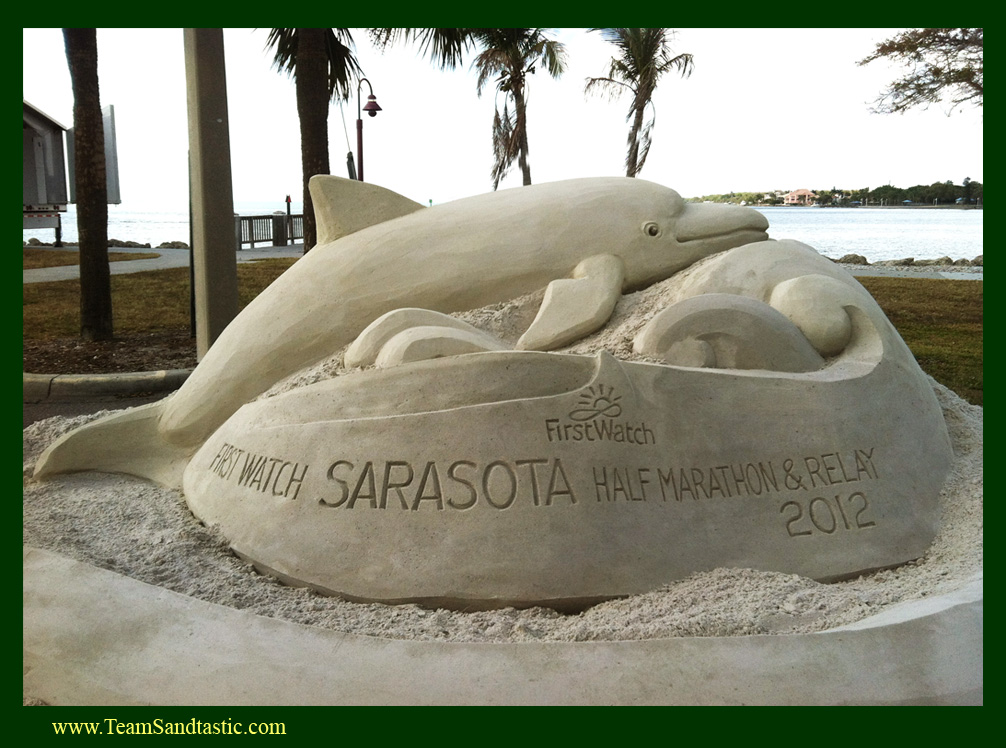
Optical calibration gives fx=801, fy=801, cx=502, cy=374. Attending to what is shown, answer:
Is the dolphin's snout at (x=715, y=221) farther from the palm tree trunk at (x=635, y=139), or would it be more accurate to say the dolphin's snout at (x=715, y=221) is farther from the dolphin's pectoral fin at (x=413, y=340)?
the palm tree trunk at (x=635, y=139)

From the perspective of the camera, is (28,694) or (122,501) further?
(122,501)

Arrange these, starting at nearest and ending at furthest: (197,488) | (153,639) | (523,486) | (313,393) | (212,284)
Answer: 1. (153,639)
2. (523,486)
3. (313,393)
4. (197,488)
5. (212,284)

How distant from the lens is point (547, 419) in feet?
10.6

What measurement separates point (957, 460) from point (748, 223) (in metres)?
1.61

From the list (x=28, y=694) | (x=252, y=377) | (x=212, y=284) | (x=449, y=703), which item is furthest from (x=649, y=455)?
(x=212, y=284)

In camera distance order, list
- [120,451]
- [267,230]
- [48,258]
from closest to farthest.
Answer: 1. [120,451]
2. [48,258]
3. [267,230]

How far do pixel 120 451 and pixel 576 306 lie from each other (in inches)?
100.0

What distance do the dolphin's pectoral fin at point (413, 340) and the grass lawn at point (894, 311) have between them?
515cm

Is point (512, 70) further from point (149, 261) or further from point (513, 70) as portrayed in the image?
point (149, 261)

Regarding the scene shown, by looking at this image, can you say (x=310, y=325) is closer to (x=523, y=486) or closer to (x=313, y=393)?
(x=313, y=393)

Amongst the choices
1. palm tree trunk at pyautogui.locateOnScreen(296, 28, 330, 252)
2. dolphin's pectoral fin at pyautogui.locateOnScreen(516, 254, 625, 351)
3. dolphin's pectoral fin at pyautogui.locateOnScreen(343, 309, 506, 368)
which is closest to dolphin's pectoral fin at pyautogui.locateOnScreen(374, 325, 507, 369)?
dolphin's pectoral fin at pyautogui.locateOnScreen(343, 309, 506, 368)

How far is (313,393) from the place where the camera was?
3514 mm

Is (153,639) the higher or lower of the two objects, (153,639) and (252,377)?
the lower

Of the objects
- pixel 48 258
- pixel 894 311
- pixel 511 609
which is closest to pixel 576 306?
pixel 511 609
